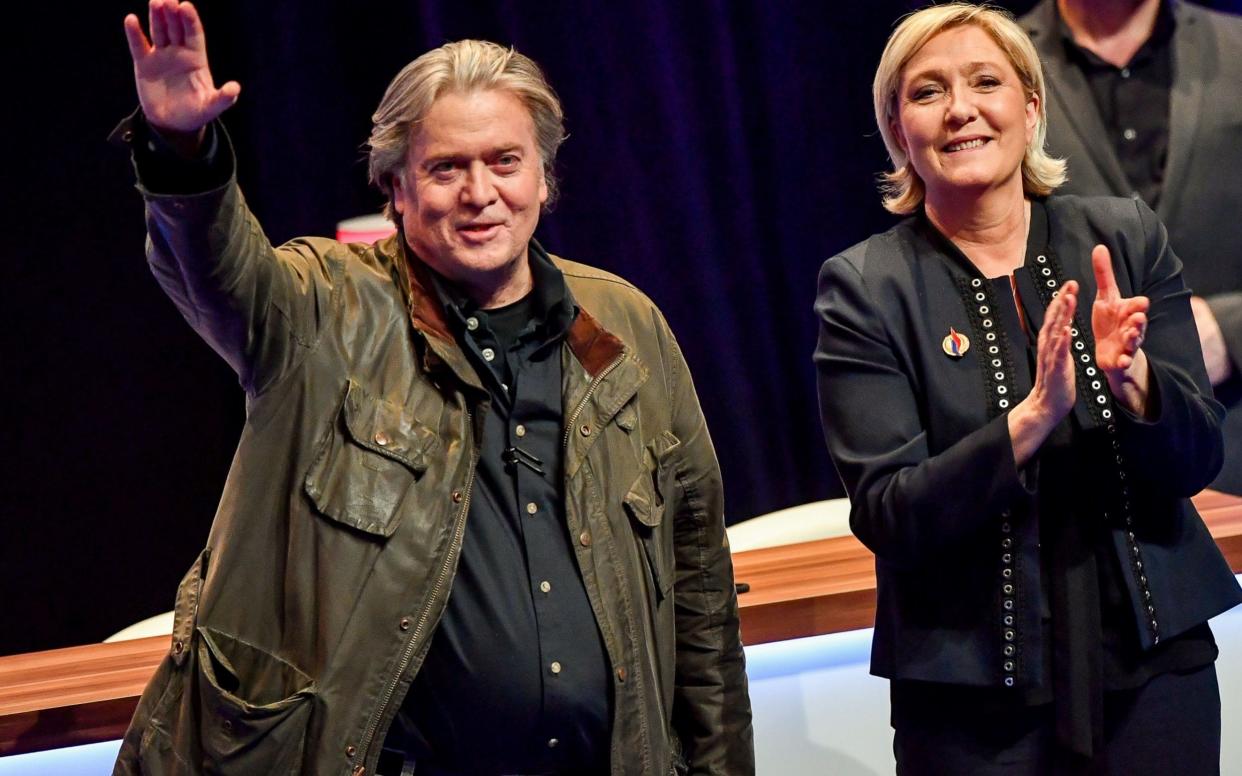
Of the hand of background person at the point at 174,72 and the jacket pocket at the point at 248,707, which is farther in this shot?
the jacket pocket at the point at 248,707

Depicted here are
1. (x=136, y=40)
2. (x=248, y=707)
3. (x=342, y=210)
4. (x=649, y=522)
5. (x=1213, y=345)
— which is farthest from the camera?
(x=342, y=210)

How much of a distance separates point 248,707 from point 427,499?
32 centimetres

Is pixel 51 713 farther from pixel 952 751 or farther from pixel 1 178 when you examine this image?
pixel 1 178

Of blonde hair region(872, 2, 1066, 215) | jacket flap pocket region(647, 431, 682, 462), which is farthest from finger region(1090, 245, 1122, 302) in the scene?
jacket flap pocket region(647, 431, 682, 462)

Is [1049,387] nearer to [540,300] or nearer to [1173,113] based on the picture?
[540,300]

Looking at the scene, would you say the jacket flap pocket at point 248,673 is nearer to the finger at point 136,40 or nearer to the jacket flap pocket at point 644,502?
the jacket flap pocket at point 644,502

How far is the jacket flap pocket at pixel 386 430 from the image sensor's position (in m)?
1.77

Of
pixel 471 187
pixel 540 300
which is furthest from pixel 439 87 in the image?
pixel 540 300

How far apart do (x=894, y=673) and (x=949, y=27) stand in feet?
2.84

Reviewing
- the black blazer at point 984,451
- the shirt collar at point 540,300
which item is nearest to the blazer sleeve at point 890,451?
the black blazer at point 984,451

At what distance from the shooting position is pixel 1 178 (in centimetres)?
367

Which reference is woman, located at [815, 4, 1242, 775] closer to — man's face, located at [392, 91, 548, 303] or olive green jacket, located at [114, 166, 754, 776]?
olive green jacket, located at [114, 166, 754, 776]

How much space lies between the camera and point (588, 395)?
6.13 feet

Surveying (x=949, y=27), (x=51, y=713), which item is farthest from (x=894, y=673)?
(x=51, y=713)
